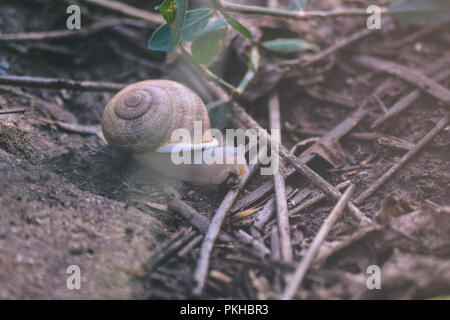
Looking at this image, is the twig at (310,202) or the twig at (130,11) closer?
the twig at (310,202)

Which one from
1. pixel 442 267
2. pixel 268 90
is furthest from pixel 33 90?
pixel 442 267

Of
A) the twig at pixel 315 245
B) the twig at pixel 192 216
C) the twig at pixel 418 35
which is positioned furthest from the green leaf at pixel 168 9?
the twig at pixel 418 35

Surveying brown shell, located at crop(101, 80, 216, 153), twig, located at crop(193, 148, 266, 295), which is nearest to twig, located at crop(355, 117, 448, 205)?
twig, located at crop(193, 148, 266, 295)

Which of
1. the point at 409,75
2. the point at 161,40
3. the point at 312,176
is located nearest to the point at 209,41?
the point at 161,40

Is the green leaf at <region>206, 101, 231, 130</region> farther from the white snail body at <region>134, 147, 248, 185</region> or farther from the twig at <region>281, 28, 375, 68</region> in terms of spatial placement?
the twig at <region>281, 28, 375, 68</region>

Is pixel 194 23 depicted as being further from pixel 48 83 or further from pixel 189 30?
pixel 48 83

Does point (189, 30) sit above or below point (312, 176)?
above

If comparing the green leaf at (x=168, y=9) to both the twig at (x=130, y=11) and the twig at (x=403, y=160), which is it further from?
the twig at (x=403, y=160)
